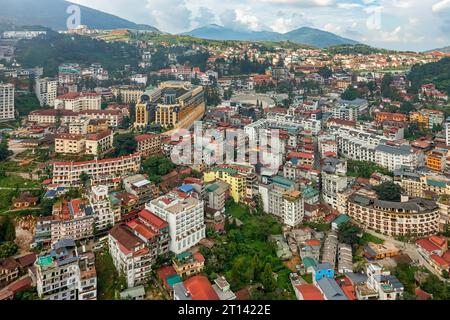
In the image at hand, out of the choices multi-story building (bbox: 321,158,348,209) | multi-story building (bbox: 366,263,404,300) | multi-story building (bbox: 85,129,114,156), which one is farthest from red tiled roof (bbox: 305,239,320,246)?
multi-story building (bbox: 85,129,114,156)

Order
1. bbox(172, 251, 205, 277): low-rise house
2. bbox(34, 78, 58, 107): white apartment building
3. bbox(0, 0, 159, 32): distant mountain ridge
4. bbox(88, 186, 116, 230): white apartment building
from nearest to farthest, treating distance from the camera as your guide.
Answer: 1. bbox(172, 251, 205, 277): low-rise house
2. bbox(88, 186, 116, 230): white apartment building
3. bbox(34, 78, 58, 107): white apartment building
4. bbox(0, 0, 159, 32): distant mountain ridge

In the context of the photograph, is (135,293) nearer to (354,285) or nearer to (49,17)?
→ (354,285)

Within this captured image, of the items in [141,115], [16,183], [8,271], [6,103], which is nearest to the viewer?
[8,271]

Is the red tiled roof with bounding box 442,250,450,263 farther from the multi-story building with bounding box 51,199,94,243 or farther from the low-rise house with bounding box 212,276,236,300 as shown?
the multi-story building with bounding box 51,199,94,243

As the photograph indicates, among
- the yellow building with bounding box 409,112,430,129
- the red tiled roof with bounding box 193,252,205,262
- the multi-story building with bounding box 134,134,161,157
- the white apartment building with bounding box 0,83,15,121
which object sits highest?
the white apartment building with bounding box 0,83,15,121

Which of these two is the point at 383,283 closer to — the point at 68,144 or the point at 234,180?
the point at 234,180

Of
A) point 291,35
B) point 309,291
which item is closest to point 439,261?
point 309,291

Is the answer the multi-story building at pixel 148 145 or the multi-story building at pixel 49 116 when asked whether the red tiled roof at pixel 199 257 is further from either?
the multi-story building at pixel 49 116
